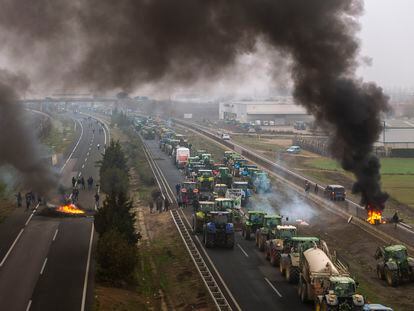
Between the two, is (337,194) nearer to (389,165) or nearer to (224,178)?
(224,178)

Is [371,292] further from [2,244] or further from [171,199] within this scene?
[171,199]

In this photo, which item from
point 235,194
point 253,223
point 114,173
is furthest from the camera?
point 114,173

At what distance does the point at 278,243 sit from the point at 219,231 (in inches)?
220

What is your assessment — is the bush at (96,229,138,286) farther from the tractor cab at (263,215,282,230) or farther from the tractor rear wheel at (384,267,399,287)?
the tractor rear wheel at (384,267,399,287)

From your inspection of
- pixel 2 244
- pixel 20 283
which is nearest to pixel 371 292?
pixel 20 283

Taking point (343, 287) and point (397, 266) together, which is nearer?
point (343, 287)

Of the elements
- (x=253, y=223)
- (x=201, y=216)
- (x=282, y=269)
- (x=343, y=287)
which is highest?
(x=343, y=287)

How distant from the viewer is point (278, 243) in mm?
36281

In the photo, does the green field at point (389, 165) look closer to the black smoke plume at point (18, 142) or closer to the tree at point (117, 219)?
the black smoke plume at point (18, 142)

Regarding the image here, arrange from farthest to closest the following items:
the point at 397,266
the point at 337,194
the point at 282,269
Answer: the point at 337,194, the point at 282,269, the point at 397,266

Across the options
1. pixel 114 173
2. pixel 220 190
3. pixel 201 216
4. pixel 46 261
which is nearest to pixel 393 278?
pixel 201 216

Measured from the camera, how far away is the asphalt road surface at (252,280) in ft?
96.9

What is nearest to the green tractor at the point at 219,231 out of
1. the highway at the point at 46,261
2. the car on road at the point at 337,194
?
the highway at the point at 46,261

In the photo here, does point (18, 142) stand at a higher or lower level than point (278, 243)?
higher
